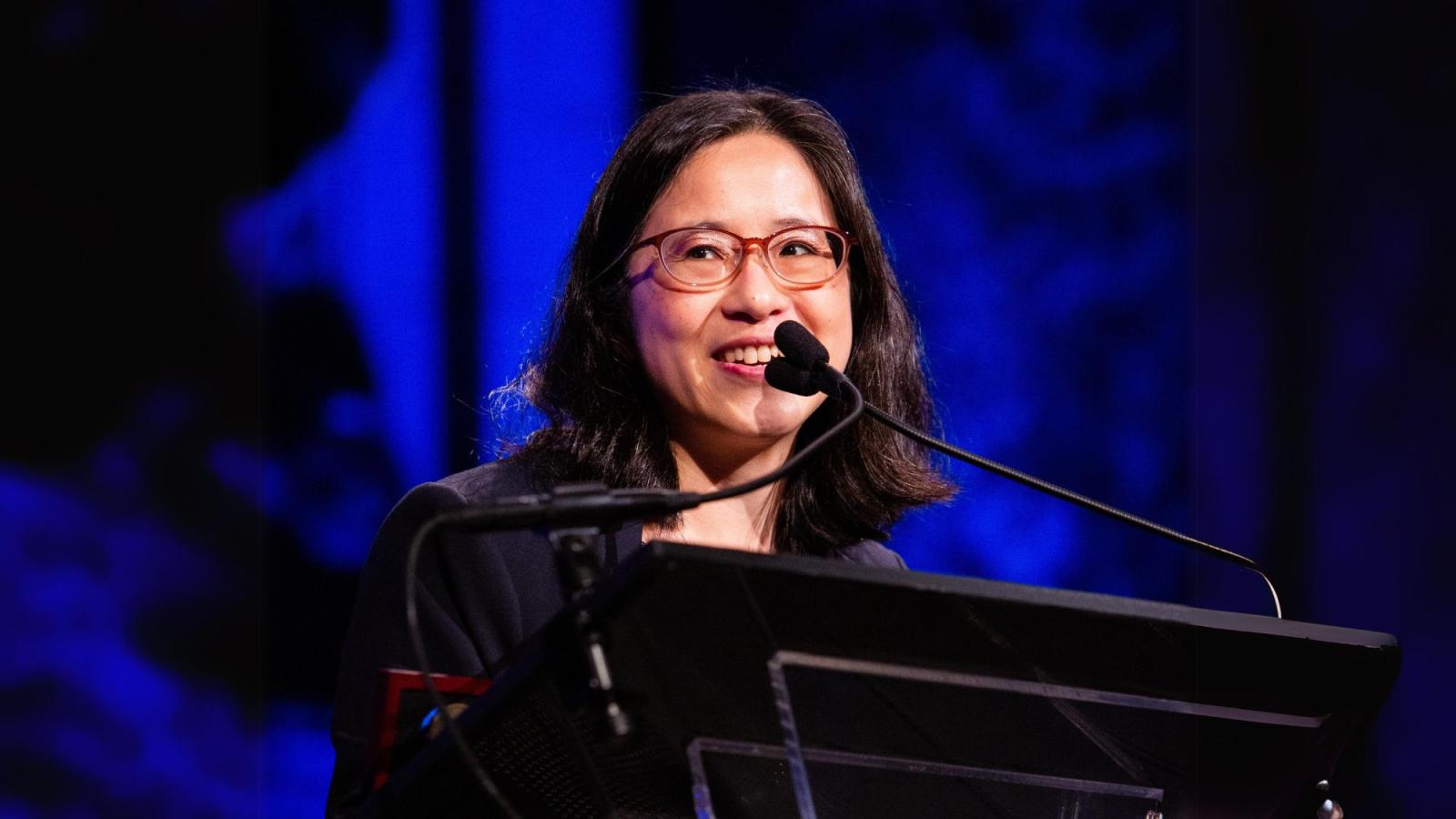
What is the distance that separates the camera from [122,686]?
2160mm

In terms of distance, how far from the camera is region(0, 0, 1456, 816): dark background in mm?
2135

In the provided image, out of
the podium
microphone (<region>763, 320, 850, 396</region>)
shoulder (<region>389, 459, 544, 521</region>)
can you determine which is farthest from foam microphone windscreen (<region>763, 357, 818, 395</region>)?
the podium

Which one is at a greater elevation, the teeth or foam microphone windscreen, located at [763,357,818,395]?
the teeth

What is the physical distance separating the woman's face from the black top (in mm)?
217

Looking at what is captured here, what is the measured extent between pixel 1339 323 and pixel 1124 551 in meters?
0.61

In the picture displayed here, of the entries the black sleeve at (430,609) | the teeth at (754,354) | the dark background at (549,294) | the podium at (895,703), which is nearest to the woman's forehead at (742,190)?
the teeth at (754,354)

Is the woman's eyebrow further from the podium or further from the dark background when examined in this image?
the podium

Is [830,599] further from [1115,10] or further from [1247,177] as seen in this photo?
[1115,10]

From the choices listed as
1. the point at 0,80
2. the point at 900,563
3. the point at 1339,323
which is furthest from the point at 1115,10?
the point at 0,80

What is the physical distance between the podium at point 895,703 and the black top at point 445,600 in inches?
22.2

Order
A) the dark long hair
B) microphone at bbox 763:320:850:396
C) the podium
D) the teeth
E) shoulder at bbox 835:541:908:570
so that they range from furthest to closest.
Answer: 1. shoulder at bbox 835:541:908:570
2. the dark long hair
3. the teeth
4. microphone at bbox 763:320:850:396
5. the podium

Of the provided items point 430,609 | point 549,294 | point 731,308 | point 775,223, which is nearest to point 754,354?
point 731,308

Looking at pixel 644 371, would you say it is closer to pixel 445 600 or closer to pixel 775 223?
pixel 775 223

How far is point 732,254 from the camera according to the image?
1.74m
